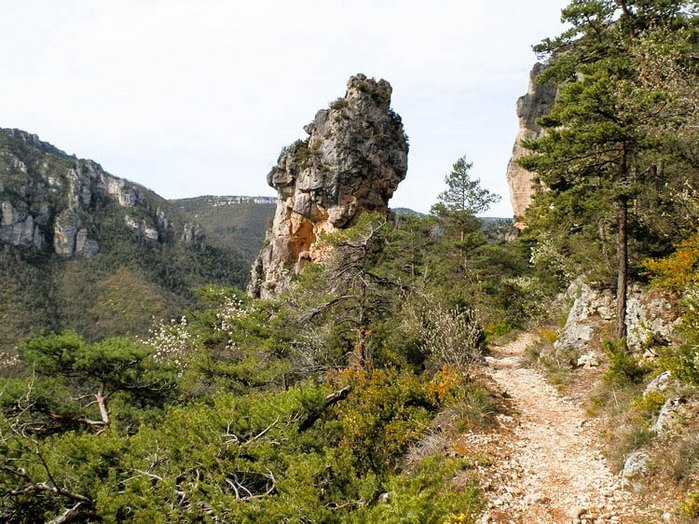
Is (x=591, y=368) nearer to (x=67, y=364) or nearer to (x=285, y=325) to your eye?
(x=285, y=325)

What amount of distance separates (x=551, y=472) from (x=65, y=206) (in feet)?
403

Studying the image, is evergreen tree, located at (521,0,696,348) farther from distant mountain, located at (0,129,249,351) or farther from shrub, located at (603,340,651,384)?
distant mountain, located at (0,129,249,351)

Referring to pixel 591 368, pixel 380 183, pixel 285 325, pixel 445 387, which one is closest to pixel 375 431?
pixel 445 387

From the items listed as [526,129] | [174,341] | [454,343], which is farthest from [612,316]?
[526,129]

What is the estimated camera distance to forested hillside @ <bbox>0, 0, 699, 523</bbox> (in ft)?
19.1

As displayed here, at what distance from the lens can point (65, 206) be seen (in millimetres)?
105188

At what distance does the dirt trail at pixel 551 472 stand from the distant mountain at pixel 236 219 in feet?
440

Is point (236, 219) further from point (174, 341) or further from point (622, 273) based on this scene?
point (622, 273)

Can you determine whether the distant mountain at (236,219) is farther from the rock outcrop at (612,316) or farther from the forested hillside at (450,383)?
the rock outcrop at (612,316)

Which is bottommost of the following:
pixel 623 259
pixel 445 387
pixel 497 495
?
pixel 497 495

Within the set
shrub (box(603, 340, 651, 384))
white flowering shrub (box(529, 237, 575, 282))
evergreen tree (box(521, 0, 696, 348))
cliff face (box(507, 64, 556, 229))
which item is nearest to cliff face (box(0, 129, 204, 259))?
cliff face (box(507, 64, 556, 229))

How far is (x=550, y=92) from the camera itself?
41969mm

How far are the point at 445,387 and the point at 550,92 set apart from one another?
1636 inches

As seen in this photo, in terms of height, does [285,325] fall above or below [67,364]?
above
